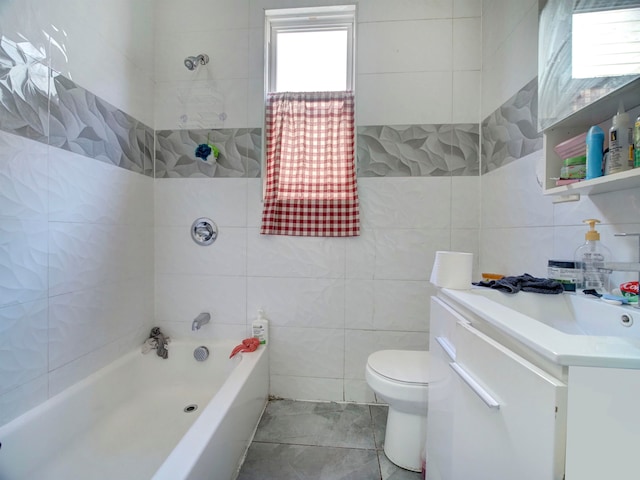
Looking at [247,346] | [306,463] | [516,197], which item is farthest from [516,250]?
[247,346]

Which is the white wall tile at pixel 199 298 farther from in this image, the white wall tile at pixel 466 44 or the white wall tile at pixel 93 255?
the white wall tile at pixel 466 44

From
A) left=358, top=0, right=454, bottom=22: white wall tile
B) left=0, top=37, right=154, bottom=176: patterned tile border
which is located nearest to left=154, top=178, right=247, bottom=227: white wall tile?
left=0, top=37, right=154, bottom=176: patterned tile border

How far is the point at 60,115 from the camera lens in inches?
46.3

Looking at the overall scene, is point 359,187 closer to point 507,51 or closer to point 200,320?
point 507,51

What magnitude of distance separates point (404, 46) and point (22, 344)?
2.41 metres

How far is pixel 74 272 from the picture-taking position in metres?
1.25

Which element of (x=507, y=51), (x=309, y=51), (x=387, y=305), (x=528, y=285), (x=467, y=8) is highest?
(x=467, y=8)

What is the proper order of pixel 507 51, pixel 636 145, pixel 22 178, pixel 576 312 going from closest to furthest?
pixel 636 145 < pixel 576 312 < pixel 22 178 < pixel 507 51

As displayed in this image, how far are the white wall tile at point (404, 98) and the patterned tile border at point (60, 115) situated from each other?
1411 millimetres

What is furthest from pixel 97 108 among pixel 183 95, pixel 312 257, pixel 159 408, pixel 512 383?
pixel 512 383

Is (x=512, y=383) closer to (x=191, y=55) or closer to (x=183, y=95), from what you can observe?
(x=183, y=95)

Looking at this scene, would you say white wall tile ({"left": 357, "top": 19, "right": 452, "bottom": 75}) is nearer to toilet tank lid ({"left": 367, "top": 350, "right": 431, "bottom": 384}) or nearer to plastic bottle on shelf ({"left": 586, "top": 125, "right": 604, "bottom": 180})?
plastic bottle on shelf ({"left": 586, "top": 125, "right": 604, "bottom": 180})

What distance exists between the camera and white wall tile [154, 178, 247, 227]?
177cm

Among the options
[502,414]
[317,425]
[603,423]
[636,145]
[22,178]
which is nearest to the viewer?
[603,423]
